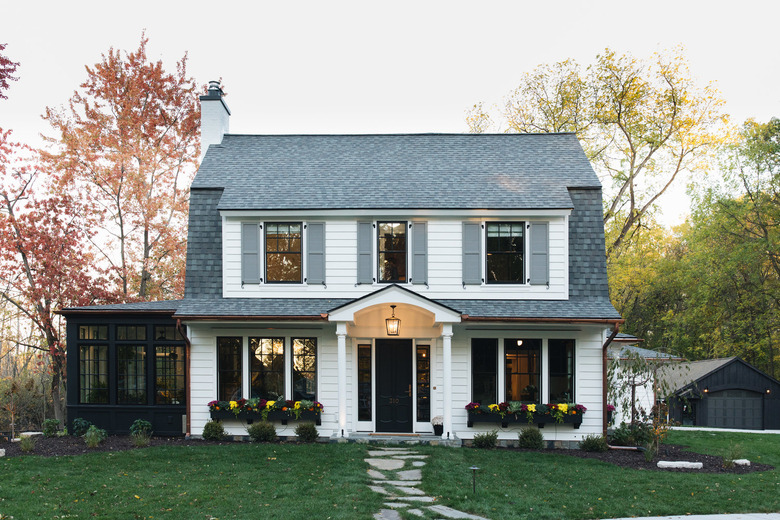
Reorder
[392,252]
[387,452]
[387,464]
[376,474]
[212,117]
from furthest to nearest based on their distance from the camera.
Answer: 1. [212,117]
2. [392,252]
3. [387,452]
4. [387,464]
5. [376,474]

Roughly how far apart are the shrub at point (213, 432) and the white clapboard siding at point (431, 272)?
2824 mm

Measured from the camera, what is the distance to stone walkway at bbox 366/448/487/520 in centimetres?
746

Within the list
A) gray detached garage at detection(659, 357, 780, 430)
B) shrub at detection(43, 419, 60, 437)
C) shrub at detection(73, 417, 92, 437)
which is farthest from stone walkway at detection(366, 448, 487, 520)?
gray detached garage at detection(659, 357, 780, 430)

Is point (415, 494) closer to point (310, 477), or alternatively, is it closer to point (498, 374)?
point (310, 477)

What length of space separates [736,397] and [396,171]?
16.8 metres

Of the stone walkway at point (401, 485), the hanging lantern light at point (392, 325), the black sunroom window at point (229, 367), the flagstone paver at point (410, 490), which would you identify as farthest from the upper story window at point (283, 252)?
the flagstone paver at point (410, 490)

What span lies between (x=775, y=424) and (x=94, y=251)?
999 inches

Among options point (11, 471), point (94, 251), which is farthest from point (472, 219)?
point (94, 251)

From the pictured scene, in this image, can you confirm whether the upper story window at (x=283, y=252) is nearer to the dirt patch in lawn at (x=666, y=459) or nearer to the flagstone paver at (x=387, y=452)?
the flagstone paver at (x=387, y=452)

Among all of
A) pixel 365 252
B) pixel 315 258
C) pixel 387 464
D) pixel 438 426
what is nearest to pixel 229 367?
pixel 315 258

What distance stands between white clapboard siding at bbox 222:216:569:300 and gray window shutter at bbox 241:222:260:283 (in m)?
0.13

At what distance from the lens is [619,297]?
→ 100ft

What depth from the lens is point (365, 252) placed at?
1392cm

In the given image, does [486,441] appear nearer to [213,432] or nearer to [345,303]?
[345,303]
